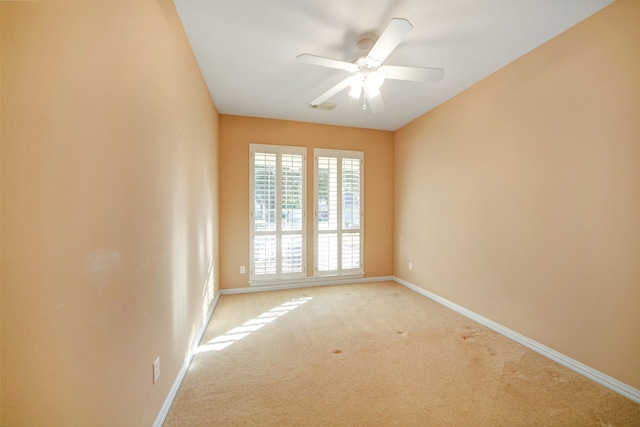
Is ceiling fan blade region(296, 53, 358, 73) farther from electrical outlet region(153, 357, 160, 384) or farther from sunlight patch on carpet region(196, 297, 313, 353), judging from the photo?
sunlight patch on carpet region(196, 297, 313, 353)

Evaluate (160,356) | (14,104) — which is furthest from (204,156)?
(14,104)

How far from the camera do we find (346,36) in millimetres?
1973

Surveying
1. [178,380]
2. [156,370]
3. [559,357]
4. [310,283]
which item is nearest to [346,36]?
[156,370]

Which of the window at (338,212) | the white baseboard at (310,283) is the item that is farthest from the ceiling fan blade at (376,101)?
the white baseboard at (310,283)

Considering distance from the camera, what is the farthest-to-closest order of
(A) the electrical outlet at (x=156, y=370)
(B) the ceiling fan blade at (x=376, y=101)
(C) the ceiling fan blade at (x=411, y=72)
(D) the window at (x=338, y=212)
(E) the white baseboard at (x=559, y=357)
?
(D) the window at (x=338, y=212), (B) the ceiling fan blade at (x=376, y=101), (C) the ceiling fan blade at (x=411, y=72), (E) the white baseboard at (x=559, y=357), (A) the electrical outlet at (x=156, y=370)

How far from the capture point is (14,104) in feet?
1.92

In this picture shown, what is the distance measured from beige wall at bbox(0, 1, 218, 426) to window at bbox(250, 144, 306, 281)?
2.08m

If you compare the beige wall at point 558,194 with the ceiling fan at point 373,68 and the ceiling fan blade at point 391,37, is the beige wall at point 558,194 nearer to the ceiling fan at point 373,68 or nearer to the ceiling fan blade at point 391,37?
the ceiling fan at point 373,68

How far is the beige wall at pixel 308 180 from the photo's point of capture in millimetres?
3646

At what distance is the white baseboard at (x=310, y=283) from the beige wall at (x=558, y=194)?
4.63 feet

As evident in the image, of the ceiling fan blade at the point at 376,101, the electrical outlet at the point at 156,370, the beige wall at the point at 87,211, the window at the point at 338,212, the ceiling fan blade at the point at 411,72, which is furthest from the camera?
the window at the point at 338,212

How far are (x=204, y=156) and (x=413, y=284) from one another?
351 cm

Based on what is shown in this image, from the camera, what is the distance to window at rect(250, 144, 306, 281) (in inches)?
146

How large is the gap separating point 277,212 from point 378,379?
8.50ft
